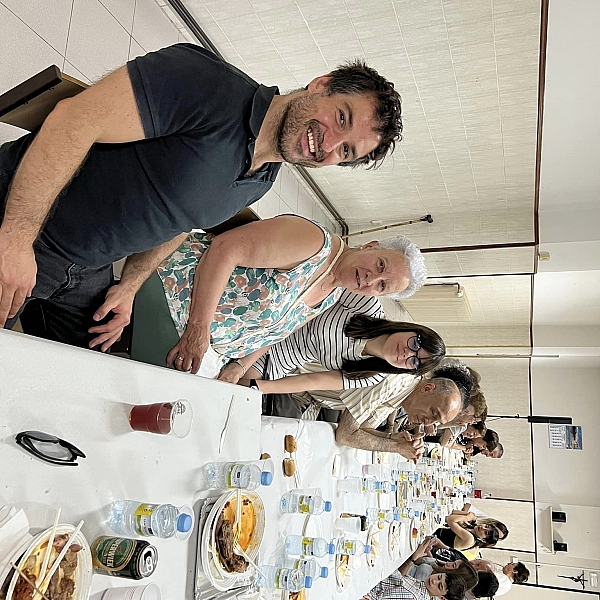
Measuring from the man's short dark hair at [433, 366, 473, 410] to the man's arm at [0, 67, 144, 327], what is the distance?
2.75 meters

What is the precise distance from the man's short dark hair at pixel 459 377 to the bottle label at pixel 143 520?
2620mm

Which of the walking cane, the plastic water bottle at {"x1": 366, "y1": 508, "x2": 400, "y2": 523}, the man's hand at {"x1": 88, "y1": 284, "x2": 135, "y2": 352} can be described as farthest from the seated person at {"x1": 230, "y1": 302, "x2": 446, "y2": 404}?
the walking cane

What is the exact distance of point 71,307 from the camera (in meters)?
1.41

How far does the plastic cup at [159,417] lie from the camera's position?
1.00 metres

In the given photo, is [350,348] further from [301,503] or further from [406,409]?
[406,409]

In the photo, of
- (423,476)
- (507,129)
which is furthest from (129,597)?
(423,476)

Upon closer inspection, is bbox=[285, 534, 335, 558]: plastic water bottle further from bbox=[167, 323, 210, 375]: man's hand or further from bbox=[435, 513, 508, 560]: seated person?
bbox=[435, 513, 508, 560]: seated person

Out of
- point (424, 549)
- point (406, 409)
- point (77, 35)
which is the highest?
point (77, 35)

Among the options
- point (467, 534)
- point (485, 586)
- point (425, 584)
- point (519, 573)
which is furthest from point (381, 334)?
point (519, 573)

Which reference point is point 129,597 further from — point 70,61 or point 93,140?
point 70,61

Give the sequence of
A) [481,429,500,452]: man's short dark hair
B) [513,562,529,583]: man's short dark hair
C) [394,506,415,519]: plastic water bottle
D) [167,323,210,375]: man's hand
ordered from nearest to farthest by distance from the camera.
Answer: [167,323,210,375]: man's hand < [394,506,415,519]: plastic water bottle < [481,429,500,452]: man's short dark hair < [513,562,529,583]: man's short dark hair

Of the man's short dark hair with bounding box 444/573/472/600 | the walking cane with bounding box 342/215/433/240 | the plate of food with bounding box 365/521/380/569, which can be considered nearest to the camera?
the plate of food with bounding box 365/521/380/569

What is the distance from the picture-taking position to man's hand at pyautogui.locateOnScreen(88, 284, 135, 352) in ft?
4.74

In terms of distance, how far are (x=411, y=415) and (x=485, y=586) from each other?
234 centimetres
